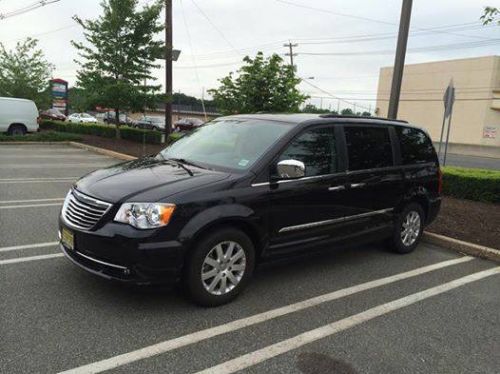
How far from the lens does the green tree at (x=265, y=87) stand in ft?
44.3

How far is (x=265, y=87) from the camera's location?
44.4 feet

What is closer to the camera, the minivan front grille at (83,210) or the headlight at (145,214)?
the headlight at (145,214)

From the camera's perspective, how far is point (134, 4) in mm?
18766

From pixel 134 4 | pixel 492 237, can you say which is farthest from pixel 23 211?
pixel 134 4

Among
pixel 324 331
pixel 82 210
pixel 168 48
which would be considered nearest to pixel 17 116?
pixel 168 48

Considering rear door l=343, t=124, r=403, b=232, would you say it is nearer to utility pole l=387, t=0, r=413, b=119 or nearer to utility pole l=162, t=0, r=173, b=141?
utility pole l=387, t=0, r=413, b=119

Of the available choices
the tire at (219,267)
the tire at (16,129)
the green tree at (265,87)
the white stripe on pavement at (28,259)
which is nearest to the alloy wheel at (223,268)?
the tire at (219,267)

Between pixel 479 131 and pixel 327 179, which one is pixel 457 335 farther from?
pixel 479 131

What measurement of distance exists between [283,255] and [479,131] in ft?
149

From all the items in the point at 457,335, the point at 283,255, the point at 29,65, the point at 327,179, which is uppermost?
the point at 29,65

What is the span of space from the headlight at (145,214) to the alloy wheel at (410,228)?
11.4 ft

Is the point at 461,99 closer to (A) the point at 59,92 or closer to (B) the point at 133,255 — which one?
(A) the point at 59,92

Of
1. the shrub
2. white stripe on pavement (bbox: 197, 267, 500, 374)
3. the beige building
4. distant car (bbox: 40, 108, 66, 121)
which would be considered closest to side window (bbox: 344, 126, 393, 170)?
white stripe on pavement (bbox: 197, 267, 500, 374)

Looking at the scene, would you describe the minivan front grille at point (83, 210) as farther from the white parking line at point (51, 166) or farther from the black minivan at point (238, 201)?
the white parking line at point (51, 166)
